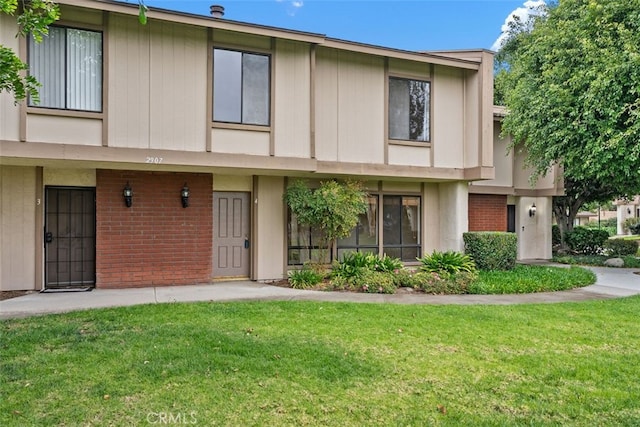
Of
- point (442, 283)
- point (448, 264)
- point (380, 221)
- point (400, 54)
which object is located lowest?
point (442, 283)

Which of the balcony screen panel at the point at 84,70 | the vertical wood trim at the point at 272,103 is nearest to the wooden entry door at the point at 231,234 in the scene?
the vertical wood trim at the point at 272,103

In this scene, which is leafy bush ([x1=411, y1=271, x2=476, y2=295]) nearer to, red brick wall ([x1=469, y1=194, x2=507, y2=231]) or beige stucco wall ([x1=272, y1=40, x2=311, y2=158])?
beige stucco wall ([x1=272, y1=40, x2=311, y2=158])

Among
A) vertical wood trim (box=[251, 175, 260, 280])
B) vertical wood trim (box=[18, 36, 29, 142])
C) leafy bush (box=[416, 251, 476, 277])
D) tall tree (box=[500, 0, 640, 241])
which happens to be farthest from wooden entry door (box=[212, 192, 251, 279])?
tall tree (box=[500, 0, 640, 241])

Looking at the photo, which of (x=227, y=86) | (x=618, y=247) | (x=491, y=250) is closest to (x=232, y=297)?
(x=227, y=86)

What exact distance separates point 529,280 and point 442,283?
2.28 metres

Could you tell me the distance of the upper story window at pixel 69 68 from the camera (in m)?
8.45

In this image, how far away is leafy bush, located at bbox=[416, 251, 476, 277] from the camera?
10836 mm

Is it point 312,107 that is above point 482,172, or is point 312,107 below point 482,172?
above

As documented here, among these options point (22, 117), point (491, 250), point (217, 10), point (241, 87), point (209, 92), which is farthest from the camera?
point (491, 250)

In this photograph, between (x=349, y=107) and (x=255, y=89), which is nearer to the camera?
(x=255, y=89)

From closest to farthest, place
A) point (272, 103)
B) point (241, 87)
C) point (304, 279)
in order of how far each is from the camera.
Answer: point (241, 87)
point (272, 103)
point (304, 279)

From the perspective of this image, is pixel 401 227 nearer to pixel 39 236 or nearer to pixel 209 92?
pixel 209 92

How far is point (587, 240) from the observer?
17.5 metres

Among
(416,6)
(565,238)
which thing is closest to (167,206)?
(416,6)
